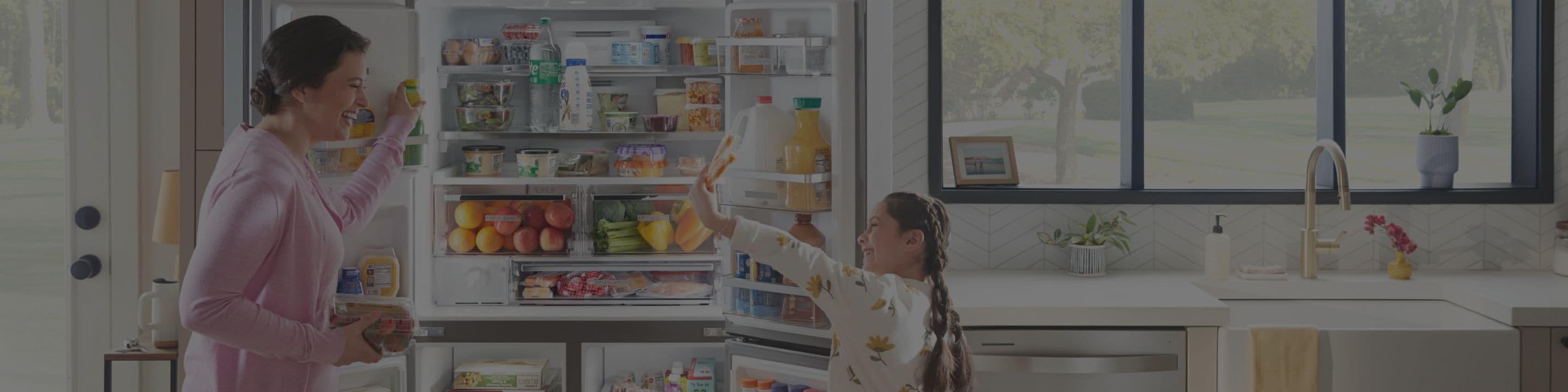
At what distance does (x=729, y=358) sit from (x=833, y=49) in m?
0.81

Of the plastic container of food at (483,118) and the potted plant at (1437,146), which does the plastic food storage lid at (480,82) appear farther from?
the potted plant at (1437,146)

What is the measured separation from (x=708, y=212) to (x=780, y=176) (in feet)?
2.23

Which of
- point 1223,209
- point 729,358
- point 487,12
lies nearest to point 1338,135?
point 1223,209

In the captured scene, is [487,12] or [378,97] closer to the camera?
[378,97]

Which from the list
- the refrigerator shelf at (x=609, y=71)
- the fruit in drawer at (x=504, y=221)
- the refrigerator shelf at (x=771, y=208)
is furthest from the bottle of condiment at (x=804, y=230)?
the fruit in drawer at (x=504, y=221)

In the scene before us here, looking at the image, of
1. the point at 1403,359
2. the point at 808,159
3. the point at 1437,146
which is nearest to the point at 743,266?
the point at 808,159

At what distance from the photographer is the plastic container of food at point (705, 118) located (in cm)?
290

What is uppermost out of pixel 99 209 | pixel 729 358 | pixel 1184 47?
pixel 1184 47

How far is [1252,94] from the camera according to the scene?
3.29 m

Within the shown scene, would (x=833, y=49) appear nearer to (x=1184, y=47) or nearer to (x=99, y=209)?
(x=1184, y=47)

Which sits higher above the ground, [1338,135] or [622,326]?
[1338,135]

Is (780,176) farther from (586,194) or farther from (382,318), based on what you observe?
(382,318)

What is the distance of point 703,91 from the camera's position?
2879 millimetres

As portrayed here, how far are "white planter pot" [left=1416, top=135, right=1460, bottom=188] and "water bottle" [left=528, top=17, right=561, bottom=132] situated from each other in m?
2.42
